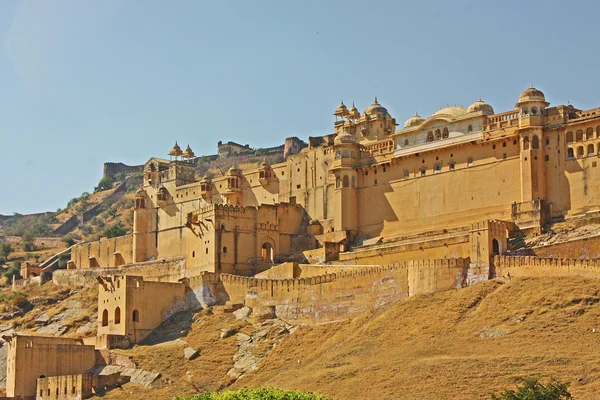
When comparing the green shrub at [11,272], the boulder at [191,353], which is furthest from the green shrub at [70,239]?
the boulder at [191,353]

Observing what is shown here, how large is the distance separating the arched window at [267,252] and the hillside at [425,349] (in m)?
10.0

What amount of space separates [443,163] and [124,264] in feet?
79.3

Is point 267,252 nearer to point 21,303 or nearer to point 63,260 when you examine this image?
point 21,303

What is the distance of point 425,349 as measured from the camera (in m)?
46.8

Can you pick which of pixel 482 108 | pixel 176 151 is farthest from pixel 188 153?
pixel 482 108

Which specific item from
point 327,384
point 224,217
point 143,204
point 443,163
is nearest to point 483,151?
point 443,163

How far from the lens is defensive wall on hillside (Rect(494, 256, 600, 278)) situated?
159ft

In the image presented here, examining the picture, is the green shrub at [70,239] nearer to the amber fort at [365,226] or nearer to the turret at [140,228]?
the turret at [140,228]

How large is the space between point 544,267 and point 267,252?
21.0m

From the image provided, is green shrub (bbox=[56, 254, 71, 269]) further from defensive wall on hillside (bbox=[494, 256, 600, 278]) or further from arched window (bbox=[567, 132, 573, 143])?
defensive wall on hillside (bbox=[494, 256, 600, 278])

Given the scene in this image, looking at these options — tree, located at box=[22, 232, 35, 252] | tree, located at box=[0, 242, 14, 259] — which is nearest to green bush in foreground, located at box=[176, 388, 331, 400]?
tree, located at box=[0, 242, 14, 259]

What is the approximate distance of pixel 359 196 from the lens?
67250mm

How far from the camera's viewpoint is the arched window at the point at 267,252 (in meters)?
66.8

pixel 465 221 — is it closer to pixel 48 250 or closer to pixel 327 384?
pixel 327 384
